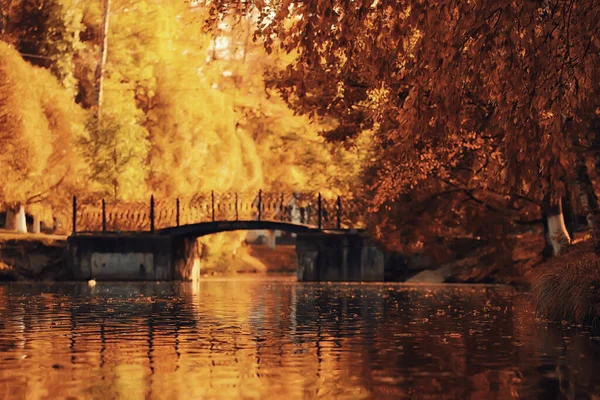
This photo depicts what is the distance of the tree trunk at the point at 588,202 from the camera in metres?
23.7

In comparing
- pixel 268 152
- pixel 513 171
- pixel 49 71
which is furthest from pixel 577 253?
pixel 268 152

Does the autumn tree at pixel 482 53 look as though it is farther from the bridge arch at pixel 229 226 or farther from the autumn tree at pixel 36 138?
the bridge arch at pixel 229 226

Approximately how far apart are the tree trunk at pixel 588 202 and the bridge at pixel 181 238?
72.7ft

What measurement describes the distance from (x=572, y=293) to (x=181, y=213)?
34.4m

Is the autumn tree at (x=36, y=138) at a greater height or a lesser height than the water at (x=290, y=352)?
greater

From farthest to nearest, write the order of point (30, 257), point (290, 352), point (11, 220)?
point (11, 220), point (30, 257), point (290, 352)

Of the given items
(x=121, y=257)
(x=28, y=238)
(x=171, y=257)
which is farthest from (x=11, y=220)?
(x=171, y=257)

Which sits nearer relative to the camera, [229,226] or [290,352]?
[290,352]

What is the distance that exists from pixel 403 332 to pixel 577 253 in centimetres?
1255

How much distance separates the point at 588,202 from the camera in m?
25.7

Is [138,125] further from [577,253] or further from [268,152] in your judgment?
[577,253]

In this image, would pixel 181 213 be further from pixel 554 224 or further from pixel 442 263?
pixel 554 224

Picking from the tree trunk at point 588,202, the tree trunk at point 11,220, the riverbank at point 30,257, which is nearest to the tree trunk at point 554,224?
the tree trunk at point 588,202

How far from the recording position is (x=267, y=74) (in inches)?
1253
